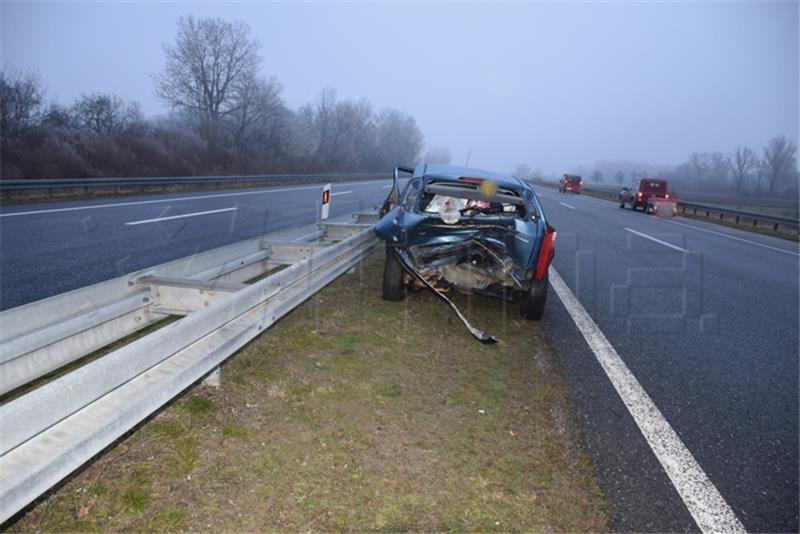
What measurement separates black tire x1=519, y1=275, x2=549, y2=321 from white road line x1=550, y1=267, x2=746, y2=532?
645 millimetres

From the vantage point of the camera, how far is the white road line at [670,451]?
238cm

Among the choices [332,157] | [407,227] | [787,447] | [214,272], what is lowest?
[787,447]

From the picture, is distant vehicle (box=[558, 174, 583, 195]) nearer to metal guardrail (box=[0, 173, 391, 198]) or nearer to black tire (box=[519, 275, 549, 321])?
metal guardrail (box=[0, 173, 391, 198])

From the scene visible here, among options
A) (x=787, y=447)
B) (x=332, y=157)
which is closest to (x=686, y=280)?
(x=787, y=447)

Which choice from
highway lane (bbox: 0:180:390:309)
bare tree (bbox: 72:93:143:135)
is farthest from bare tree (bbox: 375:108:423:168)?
highway lane (bbox: 0:180:390:309)

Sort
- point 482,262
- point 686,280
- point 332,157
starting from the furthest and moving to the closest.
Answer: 1. point 332,157
2. point 686,280
3. point 482,262

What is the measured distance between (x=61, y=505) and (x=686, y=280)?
8.82 m

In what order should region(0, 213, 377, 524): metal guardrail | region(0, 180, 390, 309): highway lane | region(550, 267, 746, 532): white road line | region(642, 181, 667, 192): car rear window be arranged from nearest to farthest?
region(0, 213, 377, 524): metal guardrail
region(550, 267, 746, 532): white road line
region(0, 180, 390, 309): highway lane
region(642, 181, 667, 192): car rear window

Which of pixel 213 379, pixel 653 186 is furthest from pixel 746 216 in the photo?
pixel 213 379

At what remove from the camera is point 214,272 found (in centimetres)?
418

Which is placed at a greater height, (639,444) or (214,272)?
(214,272)

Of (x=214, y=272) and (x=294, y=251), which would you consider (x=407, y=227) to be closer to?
(x=294, y=251)

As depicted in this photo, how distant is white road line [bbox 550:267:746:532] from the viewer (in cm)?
238

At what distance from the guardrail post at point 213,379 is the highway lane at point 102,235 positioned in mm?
2865
